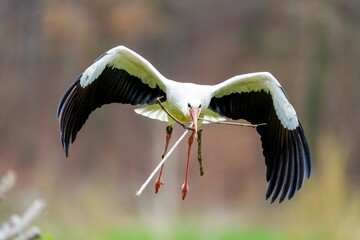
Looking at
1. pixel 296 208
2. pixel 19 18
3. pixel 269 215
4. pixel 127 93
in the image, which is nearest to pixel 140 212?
pixel 269 215

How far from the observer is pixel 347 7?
1236 centimetres

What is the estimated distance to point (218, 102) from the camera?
198 inches

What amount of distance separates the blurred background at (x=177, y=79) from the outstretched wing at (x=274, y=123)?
5.80 metres

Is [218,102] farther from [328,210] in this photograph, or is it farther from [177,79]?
[177,79]

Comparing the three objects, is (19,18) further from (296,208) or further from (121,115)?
(296,208)

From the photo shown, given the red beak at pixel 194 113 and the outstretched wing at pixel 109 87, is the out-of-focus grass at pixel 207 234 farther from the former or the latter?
the red beak at pixel 194 113

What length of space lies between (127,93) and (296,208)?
4.56m

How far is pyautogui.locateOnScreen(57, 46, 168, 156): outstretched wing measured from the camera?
4766 mm

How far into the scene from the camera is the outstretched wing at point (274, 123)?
492 centimetres

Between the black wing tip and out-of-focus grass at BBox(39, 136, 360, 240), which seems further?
out-of-focus grass at BBox(39, 136, 360, 240)

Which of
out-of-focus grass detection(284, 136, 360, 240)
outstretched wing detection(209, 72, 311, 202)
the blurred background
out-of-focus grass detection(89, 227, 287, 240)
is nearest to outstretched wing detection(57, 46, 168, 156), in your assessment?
outstretched wing detection(209, 72, 311, 202)

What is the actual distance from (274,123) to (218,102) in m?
0.24

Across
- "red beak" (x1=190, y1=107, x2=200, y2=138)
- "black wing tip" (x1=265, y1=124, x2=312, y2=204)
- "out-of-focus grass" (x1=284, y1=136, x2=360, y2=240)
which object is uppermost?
"red beak" (x1=190, y1=107, x2=200, y2=138)

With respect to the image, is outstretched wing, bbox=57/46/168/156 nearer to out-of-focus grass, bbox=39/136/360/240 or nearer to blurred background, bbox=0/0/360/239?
out-of-focus grass, bbox=39/136/360/240
